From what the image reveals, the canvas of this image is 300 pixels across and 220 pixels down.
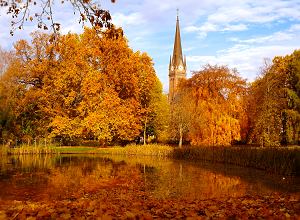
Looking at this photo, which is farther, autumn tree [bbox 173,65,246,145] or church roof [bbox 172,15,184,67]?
church roof [bbox 172,15,184,67]

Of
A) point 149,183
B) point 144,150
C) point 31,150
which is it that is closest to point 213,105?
point 144,150

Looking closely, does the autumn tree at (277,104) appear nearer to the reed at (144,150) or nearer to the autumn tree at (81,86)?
the reed at (144,150)

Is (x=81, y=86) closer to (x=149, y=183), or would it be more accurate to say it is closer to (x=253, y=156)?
(x=253, y=156)

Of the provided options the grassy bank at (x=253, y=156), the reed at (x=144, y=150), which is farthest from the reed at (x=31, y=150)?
the grassy bank at (x=253, y=156)

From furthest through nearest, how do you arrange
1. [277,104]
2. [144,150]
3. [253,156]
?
[277,104] < [144,150] < [253,156]

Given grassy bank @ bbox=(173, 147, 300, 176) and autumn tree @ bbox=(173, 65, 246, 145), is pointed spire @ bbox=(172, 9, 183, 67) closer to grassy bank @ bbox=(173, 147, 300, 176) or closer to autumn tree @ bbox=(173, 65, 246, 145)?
autumn tree @ bbox=(173, 65, 246, 145)

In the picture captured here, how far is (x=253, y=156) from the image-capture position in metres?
20.3

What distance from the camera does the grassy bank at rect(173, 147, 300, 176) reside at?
1680cm

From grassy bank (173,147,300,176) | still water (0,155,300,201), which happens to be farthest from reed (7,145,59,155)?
still water (0,155,300,201)

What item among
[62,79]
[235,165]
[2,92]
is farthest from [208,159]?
[2,92]

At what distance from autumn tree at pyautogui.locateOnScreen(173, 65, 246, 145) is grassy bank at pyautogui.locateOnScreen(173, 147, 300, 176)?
5.49m

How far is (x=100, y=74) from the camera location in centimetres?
3225

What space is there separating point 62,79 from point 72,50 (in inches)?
133

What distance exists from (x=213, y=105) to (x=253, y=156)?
12.7 m
